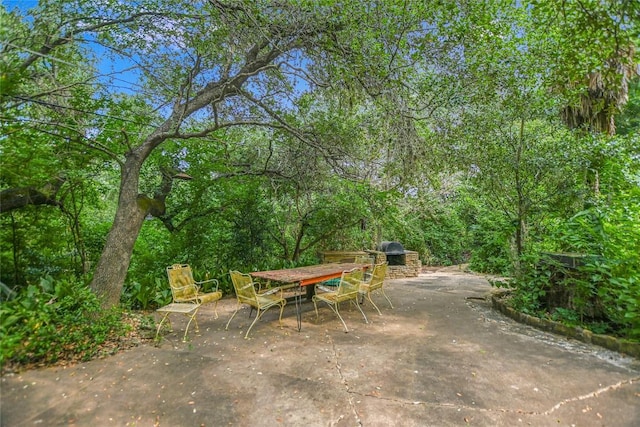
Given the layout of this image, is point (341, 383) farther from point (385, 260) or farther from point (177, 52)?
point (385, 260)

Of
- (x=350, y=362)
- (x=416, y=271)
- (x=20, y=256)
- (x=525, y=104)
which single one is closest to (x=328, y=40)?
(x=525, y=104)

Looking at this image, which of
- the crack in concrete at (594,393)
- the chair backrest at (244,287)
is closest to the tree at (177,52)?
the chair backrest at (244,287)

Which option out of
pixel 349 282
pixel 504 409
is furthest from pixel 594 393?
pixel 349 282

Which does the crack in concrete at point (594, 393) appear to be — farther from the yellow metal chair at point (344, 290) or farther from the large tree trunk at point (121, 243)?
the large tree trunk at point (121, 243)

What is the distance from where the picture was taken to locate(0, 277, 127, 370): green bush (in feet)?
9.74

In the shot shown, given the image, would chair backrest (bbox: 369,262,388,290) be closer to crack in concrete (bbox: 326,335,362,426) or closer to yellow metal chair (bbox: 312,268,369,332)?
yellow metal chair (bbox: 312,268,369,332)

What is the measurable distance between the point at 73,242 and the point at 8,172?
2.51 metres

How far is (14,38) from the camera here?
10.5 ft

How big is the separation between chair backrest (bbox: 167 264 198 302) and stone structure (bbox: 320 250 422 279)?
173 inches

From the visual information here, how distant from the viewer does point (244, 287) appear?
421cm

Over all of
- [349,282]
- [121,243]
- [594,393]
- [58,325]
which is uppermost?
[121,243]

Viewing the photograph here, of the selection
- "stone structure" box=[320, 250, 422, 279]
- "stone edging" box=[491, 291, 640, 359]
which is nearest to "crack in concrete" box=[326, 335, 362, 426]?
"stone edging" box=[491, 291, 640, 359]

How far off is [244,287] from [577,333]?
13.5 ft

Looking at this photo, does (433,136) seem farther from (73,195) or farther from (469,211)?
(469,211)
